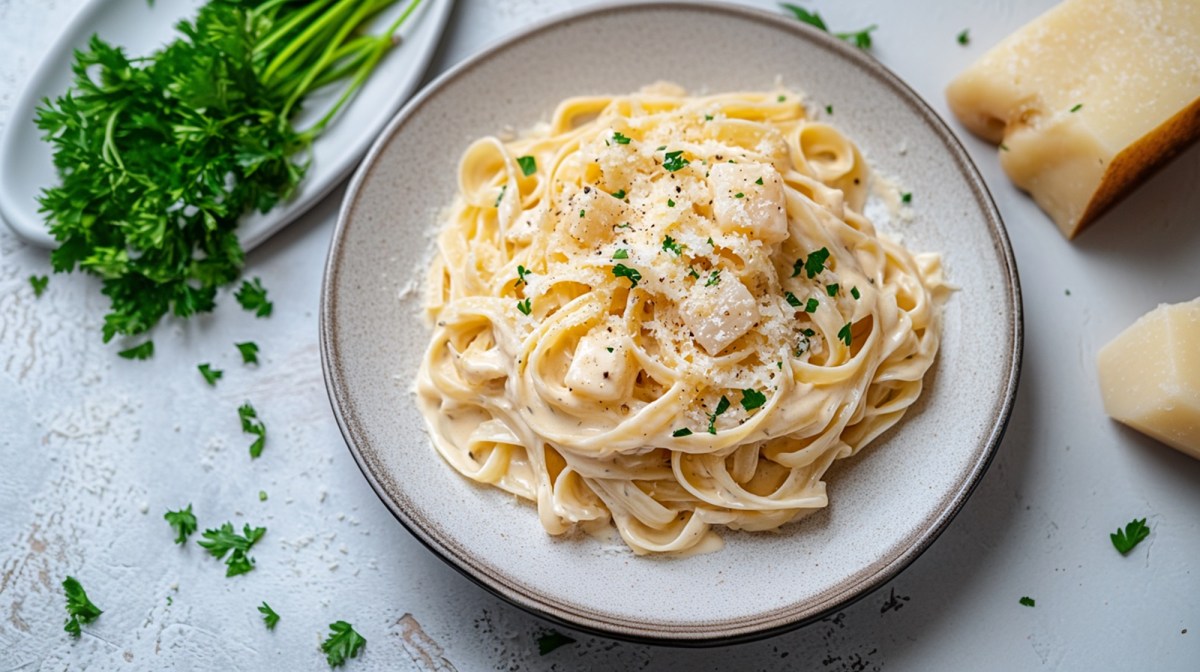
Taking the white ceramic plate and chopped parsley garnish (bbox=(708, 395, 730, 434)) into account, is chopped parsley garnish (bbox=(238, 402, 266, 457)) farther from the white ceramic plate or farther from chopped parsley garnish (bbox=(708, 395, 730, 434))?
chopped parsley garnish (bbox=(708, 395, 730, 434))

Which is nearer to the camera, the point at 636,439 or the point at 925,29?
the point at 636,439

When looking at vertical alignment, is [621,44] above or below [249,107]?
above

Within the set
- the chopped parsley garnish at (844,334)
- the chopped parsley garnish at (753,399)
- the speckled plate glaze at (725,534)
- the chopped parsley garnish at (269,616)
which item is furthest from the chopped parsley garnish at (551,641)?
the chopped parsley garnish at (844,334)

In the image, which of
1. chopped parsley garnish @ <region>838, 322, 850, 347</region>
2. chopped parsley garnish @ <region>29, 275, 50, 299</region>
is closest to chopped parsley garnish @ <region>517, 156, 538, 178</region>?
chopped parsley garnish @ <region>838, 322, 850, 347</region>

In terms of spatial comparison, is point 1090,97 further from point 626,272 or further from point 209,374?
point 209,374

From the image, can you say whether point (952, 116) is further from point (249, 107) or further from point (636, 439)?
point (249, 107)

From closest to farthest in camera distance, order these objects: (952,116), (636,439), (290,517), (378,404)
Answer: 1. (636,439)
2. (378,404)
3. (290,517)
4. (952,116)

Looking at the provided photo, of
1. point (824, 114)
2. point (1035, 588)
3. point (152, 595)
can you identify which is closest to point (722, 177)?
point (824, 114)
